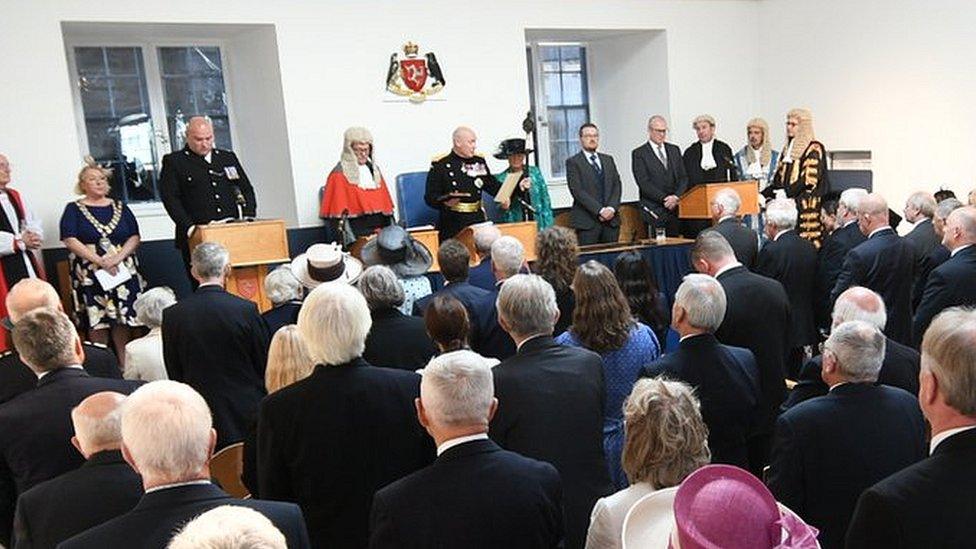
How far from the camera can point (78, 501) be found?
222 centimetres

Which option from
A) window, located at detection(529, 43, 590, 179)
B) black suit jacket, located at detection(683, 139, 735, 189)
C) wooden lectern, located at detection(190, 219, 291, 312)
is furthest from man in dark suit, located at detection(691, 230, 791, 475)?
window, located at detection(529, 43, 590, 179)

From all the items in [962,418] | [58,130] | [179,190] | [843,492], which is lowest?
[843,492]

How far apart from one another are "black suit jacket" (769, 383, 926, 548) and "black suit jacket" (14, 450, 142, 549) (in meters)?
1.79

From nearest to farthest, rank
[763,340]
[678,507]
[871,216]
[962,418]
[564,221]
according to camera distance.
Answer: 1. [678,507]
2. [962,418]
3. [763,340]
4. [871,216]
5. [564,221]

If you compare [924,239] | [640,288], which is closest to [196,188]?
[640,288]

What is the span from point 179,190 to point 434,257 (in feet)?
6.74

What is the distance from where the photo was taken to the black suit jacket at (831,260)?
5941mm

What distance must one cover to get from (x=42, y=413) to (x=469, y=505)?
1521 mm

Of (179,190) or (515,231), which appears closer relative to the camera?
(179,190)

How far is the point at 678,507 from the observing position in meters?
1.40

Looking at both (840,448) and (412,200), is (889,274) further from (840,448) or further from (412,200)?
(412,200)

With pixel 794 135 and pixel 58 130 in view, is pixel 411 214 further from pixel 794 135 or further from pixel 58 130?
pixel 794 135

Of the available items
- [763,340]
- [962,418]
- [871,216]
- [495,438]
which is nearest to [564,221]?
[871,216]

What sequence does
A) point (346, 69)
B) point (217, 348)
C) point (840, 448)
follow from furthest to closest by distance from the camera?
point (346, 69) < point (217, 348) < point (840, 448)
